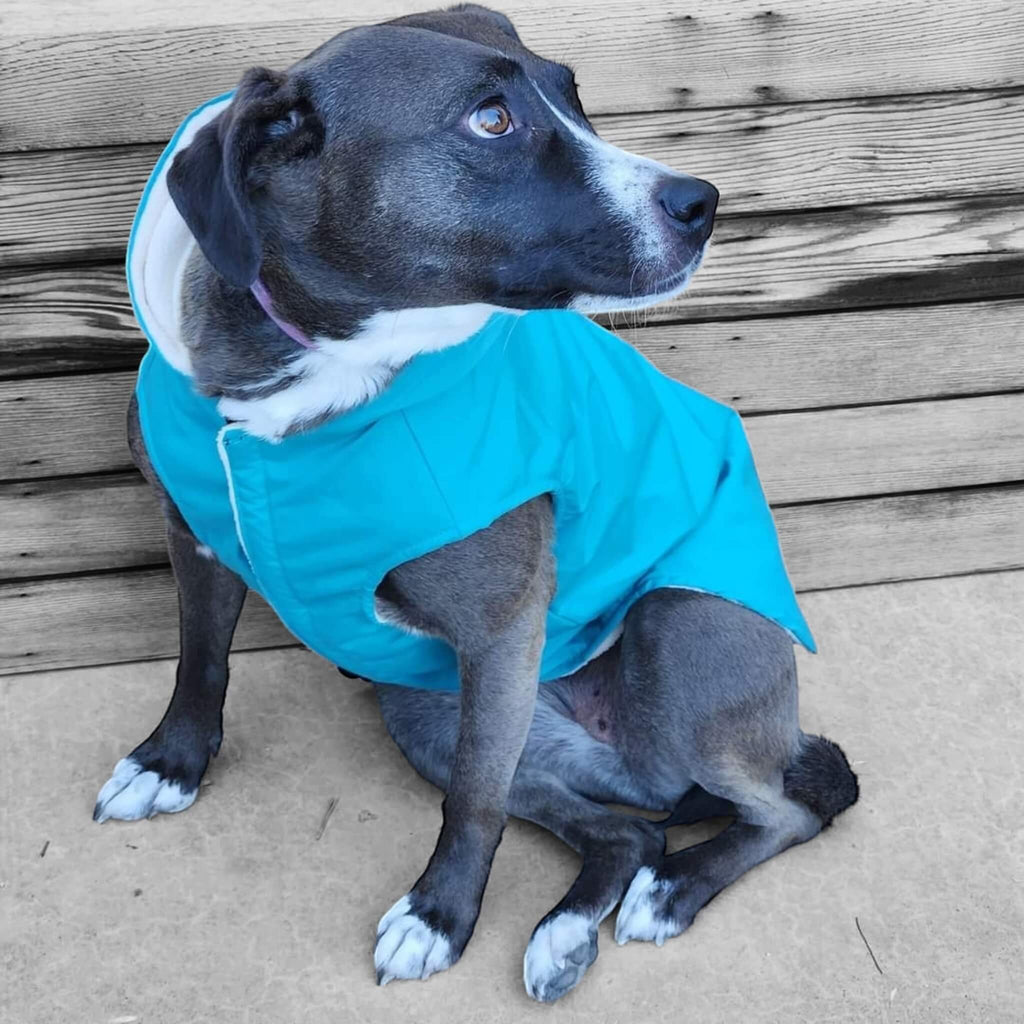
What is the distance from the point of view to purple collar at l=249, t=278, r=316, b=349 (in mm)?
1756

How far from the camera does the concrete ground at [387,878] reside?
1.98 metres

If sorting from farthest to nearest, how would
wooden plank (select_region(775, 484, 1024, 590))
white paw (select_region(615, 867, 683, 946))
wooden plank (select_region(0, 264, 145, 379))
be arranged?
wooden plank (select_region(775, 484, 1024, 590)) < wooden plank (select_region(0, 264, 145, 379)) < white paw (select_region(615, 867, 683, 946))

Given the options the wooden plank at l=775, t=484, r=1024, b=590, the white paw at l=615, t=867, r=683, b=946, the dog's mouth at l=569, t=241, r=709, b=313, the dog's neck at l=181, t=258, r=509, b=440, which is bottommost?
Answer: the wooden plank at l=775, t=484, r=1024, b=590

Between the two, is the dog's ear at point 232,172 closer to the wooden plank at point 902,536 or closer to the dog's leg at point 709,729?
the dog's leg at point 709,729

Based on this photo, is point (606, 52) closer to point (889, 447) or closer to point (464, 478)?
point (464, 478)

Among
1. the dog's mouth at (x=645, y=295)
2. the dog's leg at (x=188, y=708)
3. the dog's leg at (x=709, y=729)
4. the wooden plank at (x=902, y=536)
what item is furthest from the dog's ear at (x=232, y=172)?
the wooden plank at (x=902, y=536)

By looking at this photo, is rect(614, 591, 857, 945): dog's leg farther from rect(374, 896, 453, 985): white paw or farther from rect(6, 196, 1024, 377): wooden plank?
rect(6, 196, 1024, 377): wooden plank

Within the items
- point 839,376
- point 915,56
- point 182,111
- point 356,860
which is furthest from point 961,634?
point 182,111

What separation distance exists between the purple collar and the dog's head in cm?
7

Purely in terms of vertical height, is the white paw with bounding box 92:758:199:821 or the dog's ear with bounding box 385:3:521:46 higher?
the dog's ear with bounding box 385:3:521:46

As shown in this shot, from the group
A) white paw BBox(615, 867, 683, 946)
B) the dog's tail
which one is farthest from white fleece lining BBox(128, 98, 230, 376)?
the dog's tail

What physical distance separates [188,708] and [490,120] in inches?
47.6

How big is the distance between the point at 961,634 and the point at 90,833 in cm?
179

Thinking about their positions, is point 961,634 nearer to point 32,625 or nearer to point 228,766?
point 228,766
